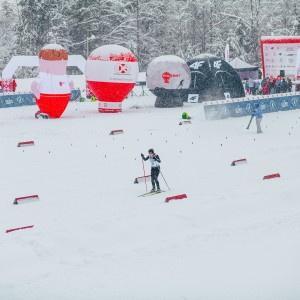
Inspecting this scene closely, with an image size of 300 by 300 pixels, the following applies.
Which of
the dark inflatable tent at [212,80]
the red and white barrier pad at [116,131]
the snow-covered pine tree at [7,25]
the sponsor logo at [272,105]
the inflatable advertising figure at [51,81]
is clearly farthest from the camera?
the snow-covered pine tree at [7,25]

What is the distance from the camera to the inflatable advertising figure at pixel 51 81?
2761 centimetres

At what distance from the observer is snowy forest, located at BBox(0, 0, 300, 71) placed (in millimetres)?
68188

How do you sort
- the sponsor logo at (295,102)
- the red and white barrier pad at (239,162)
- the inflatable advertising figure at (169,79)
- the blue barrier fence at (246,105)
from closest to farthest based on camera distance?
1. the red and white barrier pad at (239,162)
2. the blue barrier fence at (246,105)
3. the sponsor logo at (295,102)
4. the inflatable advertising figure at (169,79)

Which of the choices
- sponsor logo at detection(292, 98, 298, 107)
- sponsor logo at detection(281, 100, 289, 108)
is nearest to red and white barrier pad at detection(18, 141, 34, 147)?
sponsor logo at detection(281, 100, 289, 108)

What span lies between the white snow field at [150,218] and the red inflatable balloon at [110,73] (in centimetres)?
724

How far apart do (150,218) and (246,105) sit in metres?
18.0

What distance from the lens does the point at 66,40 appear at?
6862 centimetres

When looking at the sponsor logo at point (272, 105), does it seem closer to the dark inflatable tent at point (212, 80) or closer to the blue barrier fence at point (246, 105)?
the blue barrier fence at point (246, 105)

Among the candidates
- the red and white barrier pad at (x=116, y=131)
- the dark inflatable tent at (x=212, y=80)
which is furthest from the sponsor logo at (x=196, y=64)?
the red and white barrier pad at (x=116, y=131)

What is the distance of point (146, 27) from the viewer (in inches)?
2916

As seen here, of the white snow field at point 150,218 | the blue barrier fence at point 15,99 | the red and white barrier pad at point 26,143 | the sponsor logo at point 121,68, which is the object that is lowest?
the white snow field at point 150,218

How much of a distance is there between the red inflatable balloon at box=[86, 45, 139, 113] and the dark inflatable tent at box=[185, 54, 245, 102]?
20.1 ft

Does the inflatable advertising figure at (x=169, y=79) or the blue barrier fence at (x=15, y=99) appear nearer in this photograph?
the inflatable advertising figure at (x=169, y=79)

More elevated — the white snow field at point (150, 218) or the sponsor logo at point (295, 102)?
the sponsor logo at point (295, 102)
